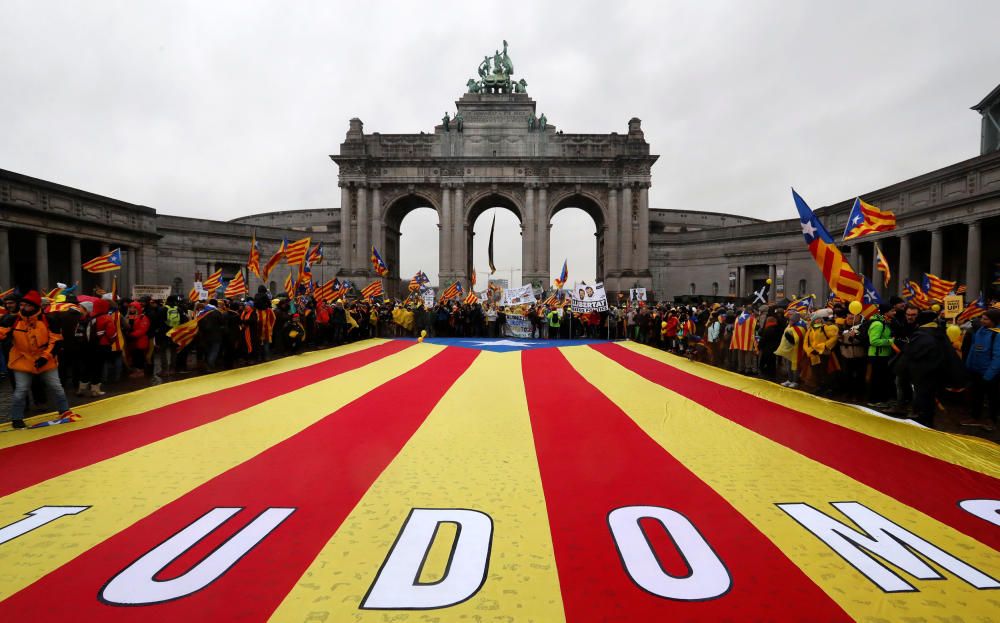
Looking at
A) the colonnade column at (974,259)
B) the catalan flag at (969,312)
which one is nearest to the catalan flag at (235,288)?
the catalan flag at (969,312)

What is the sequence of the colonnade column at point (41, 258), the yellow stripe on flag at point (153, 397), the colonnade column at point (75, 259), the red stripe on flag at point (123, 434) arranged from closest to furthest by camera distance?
1. the red stripe on flag at point (123, 434)
2. the yellow stripe on flag at point (153, 397)
3. the colonnade column at point (41, 258)
4. the colonnade column at point (75, 259)

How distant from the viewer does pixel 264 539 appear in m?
3.02

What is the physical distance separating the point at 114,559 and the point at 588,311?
19254 mm

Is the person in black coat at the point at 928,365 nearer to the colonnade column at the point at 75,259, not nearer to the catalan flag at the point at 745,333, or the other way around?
the catalan flag at the point at 745,333

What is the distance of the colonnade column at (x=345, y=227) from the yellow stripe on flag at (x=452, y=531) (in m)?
41.4

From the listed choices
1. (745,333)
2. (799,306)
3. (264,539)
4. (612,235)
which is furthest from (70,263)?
(612,235)

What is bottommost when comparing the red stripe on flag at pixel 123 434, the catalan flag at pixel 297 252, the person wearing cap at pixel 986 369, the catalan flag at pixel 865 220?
the red stripe on flag at pixel 123 434

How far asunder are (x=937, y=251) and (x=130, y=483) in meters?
33.9

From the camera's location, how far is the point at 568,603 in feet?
7.98

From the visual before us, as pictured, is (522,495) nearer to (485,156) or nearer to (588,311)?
(588,311)

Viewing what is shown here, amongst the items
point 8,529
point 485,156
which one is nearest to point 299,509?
point 8,529

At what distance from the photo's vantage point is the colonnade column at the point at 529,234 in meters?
44.3

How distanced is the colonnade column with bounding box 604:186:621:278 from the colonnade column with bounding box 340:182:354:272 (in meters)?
25.6

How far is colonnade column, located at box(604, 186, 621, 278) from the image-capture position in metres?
44.6
